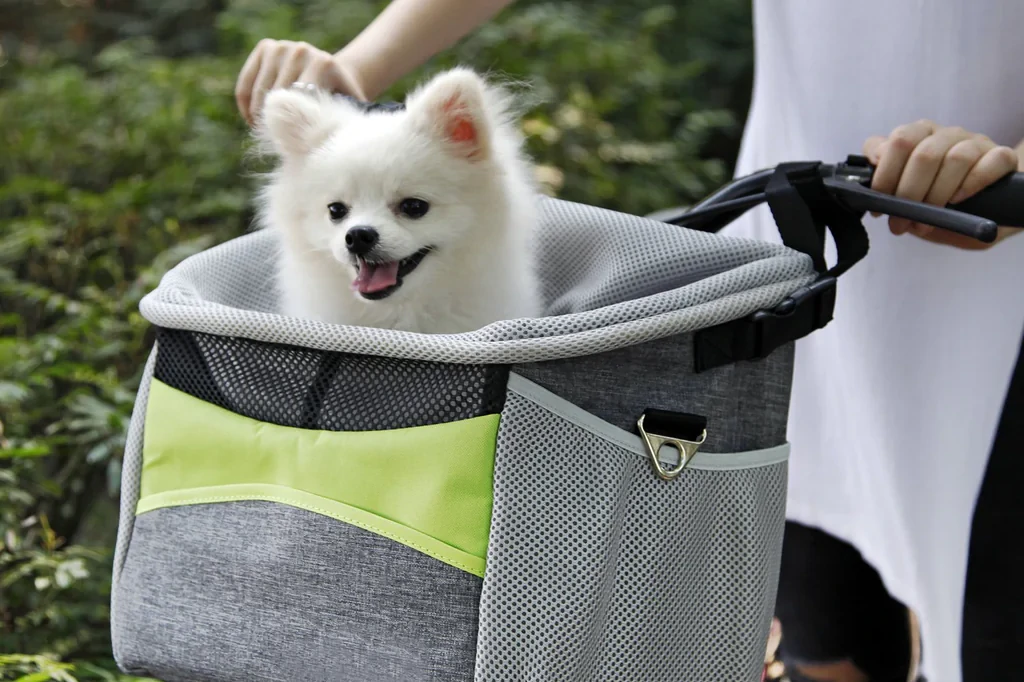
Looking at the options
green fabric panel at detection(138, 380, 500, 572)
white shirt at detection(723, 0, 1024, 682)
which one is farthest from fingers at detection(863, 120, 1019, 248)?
green fabric panel at detection(138, 380, 500, 572)

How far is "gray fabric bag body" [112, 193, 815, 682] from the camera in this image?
0.85m

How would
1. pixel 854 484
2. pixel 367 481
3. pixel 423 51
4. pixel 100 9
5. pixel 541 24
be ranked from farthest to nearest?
pixel 100 9 → pixel 541 24 → pixel 854 484 → pixel 423 51 → pixel 367 481

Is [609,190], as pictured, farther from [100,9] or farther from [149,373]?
[100,9]

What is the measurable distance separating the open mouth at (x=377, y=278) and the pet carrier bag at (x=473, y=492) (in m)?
0.27

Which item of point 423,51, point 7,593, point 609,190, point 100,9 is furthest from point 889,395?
point 100,9

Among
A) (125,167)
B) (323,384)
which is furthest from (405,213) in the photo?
(125,167)

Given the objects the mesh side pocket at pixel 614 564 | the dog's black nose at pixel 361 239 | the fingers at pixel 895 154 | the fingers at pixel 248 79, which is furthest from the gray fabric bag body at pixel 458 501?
the fingers at pixel 248 79

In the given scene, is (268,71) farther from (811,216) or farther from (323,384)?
(811,216)

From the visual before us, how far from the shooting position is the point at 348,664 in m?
0.88

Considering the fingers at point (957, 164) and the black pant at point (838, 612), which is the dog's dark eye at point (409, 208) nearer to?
the fingers at point (957, 164)

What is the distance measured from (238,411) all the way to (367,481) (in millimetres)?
169

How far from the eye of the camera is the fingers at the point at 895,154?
1.00 metres

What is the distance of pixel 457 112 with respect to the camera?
128 cm

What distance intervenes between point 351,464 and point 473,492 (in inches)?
4.7
